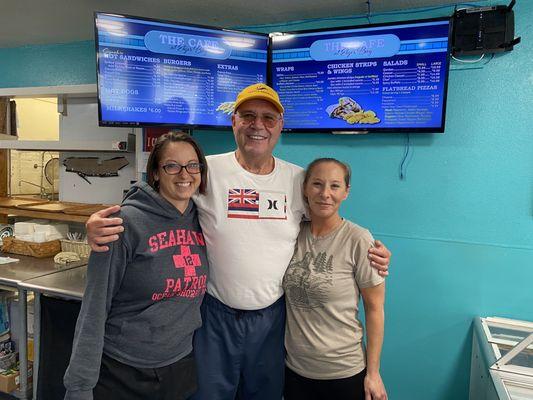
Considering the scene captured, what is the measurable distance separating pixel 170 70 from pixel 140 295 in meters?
1.35

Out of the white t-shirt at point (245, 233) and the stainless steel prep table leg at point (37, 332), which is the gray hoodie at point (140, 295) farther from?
the stainless steel prep table leg at point (37, 332)

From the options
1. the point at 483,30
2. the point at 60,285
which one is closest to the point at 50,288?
the point at 60,285

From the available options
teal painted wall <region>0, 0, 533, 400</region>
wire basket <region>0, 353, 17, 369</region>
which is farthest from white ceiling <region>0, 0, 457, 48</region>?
wire basket <region>0, 353, 17, 369</region>

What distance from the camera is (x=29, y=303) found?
252 centimetres

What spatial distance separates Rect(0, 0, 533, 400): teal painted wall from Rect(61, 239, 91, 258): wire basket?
5.87 ft

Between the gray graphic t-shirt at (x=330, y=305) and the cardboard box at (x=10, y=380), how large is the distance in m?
1.97

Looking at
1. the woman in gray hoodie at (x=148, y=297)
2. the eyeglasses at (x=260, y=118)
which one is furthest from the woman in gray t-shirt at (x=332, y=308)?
the woman in gray hoodie at (x=148, y=297)

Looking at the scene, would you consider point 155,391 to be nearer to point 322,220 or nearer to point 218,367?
point 218,367

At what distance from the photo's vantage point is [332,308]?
139cm

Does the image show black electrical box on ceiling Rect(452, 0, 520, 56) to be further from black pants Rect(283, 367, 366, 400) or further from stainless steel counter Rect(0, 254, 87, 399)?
stainless steel counter Rect(0, 254, 87, 399)

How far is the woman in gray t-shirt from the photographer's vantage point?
4.54 ft

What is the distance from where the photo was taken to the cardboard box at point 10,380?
7.75ft

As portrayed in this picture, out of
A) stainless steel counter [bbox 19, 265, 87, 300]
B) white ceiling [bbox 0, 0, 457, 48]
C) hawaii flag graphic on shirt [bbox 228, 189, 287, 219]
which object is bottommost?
stainless steel counter [bbox 19, 265, 87, 300]

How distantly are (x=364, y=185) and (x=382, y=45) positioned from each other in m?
0.80
